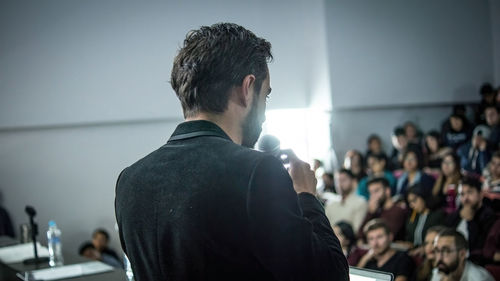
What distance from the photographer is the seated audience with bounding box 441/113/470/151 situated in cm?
641

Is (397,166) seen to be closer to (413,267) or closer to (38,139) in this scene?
(413,267)

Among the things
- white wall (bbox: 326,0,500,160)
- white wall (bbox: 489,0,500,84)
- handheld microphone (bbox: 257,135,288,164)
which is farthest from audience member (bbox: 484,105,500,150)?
handheld microphone (bbox: 257,135,288,164)

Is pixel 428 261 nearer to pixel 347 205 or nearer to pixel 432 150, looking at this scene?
pixel 347 205

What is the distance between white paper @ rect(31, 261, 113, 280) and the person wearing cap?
13.2 ft

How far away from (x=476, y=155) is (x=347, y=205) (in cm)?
134

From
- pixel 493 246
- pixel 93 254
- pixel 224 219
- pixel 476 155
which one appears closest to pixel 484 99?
pixel 476 155

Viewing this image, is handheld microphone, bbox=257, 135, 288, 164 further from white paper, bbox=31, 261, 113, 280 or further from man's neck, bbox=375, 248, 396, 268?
man's neck, bbox=375, 248, 396, 268

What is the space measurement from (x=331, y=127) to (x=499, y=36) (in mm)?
2679

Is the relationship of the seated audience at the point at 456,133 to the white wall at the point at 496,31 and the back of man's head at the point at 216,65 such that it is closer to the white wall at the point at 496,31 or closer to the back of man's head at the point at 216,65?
the white wall at the point at 496,31

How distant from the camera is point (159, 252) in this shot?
3.27ft

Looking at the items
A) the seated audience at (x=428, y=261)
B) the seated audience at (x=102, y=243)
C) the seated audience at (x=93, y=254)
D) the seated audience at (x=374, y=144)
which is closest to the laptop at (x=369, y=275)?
the seated audience at (x=428, y=261)

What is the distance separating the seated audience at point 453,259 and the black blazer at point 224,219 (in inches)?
95.6

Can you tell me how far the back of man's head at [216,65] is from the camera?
999mm

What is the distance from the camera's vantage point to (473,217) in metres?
3.98
